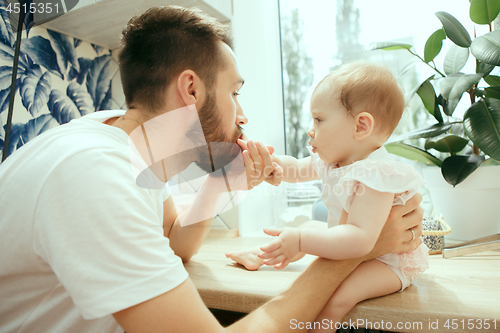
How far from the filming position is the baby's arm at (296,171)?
0.99 meters

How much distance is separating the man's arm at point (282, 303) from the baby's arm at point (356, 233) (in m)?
0.06

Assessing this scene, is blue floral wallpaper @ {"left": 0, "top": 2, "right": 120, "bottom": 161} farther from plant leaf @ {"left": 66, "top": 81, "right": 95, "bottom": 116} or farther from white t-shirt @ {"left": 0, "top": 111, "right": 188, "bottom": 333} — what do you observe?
white t-shirt @ {"left": 0, "top": 111, "right": 188, "bottom": 333}

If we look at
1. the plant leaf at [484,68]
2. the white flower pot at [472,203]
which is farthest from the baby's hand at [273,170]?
the plant leaf at [484,68]

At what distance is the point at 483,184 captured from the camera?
1.03 m

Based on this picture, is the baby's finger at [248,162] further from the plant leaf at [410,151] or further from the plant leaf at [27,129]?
the plant leaf at [27,129]

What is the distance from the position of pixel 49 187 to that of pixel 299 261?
0.72m

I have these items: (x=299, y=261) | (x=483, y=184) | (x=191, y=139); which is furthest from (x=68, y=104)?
(x=483, y=184)

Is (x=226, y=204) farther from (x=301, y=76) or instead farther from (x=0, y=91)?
(x=0, y=91)

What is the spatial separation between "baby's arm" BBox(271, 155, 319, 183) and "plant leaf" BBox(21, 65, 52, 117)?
93cm

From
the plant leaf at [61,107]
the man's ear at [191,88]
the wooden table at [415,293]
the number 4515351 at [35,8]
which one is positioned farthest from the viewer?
the plant leaf at [61,107]

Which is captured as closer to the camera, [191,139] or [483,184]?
[191,139]

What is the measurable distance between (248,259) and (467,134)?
738 millimetres

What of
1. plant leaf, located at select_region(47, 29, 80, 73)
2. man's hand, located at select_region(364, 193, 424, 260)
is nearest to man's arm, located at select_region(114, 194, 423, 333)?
man's hand, located at select_region(364, 193, 424, 260)

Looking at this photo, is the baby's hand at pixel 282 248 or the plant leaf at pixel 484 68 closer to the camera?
the baby's hand at pixel 282 248
